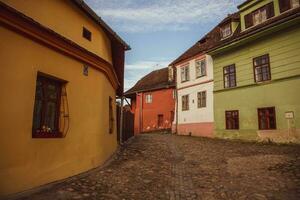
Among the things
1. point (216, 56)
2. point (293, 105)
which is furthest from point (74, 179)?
point (216, 56)

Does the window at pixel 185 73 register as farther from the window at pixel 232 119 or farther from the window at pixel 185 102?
the window at pixel 232 119

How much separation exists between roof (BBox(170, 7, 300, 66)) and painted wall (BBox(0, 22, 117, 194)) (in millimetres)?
10930

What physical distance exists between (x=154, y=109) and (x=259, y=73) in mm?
15332

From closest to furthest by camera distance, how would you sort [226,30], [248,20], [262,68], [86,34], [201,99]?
[86,34] → [262,68] → [248,20] → [226,30] → [201,99]

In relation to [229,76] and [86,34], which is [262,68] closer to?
[229,76]

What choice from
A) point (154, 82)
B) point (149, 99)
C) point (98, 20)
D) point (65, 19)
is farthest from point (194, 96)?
point (65, 19)

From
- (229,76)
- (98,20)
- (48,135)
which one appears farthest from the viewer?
(229,76)

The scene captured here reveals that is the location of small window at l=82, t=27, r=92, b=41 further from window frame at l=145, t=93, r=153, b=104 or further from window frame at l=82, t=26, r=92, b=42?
window frame at l=145, t=93, r=153, b=104

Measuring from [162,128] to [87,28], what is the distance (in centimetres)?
2107

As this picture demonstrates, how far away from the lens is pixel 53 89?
730cm

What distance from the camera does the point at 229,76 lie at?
18.9m

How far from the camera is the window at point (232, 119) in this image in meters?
18.0

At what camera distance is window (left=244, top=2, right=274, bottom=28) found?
1633 centimetres

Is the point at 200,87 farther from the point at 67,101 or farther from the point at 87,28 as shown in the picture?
the point at 67,101
